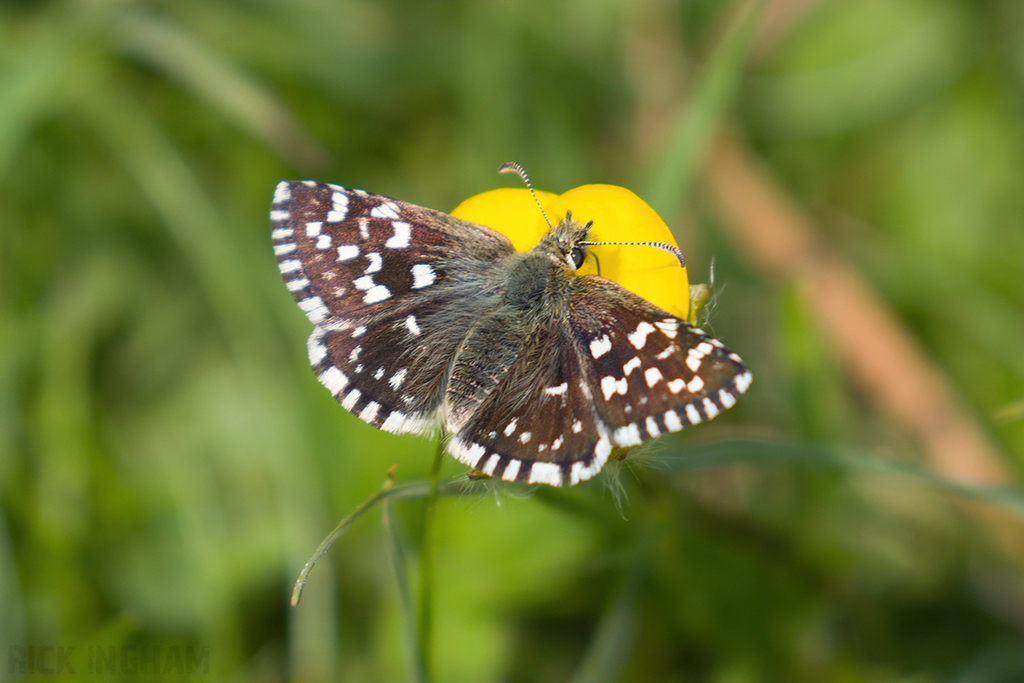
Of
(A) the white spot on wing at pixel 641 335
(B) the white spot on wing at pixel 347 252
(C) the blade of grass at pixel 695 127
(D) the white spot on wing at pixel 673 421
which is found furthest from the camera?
(C) the blade of grass at pixel 695 127

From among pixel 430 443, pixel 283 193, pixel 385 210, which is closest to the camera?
pixel 283 193

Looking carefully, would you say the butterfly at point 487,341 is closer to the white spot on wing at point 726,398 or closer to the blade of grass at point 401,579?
the white spot on wing at point 726,398

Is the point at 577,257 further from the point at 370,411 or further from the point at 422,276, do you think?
the point at 370,411

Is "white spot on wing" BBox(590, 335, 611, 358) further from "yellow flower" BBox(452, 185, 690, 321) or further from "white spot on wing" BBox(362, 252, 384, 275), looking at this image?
"white spot on wing" BBox(362, 252, 384, 275)

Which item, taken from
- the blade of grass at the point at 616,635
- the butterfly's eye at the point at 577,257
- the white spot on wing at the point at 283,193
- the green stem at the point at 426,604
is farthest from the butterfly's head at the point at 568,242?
the blade of grass at the point at 616,635

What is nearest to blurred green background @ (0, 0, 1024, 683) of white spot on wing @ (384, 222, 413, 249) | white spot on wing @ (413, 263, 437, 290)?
white spot on wing @ (413, 263, 437, 290)

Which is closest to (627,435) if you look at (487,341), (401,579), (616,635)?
(487,341)
